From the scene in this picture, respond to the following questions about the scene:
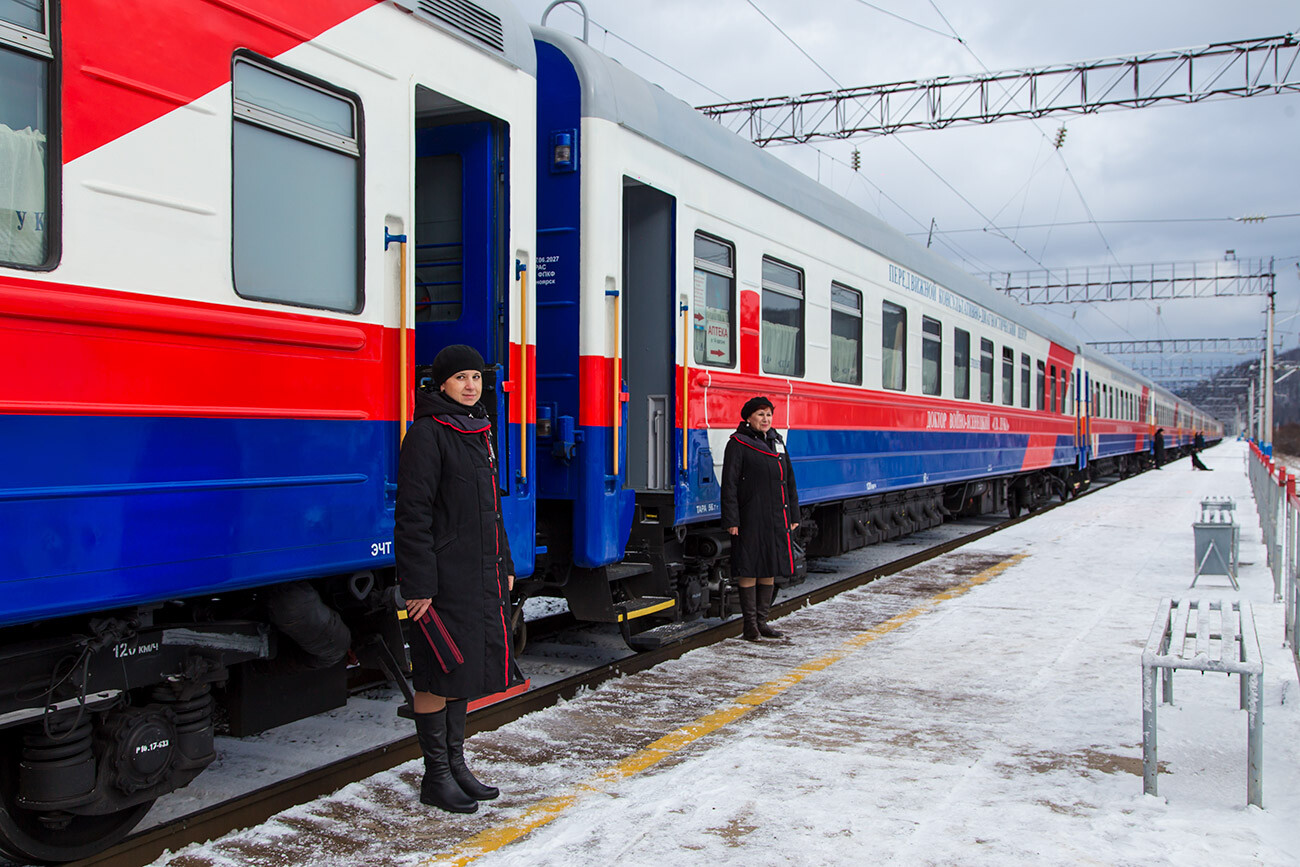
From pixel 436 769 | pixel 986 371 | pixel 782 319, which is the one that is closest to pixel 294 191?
pixel 436 769

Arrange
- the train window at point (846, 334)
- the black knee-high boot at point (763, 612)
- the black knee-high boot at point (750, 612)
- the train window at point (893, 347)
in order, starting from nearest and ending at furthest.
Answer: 1. the black knee-high boot at point (750, 612)
2. the black knee-high boot at point (763, 612)
3. the train window at point (846, 334)
4. the train window at point (893, 347)

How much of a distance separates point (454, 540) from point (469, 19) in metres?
2.49

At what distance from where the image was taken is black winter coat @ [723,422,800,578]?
748cm

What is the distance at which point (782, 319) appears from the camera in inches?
339

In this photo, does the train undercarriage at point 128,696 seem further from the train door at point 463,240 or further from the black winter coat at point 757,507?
the black winter coat at point 757,507

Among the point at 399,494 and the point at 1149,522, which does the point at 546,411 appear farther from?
the point at 1149,522

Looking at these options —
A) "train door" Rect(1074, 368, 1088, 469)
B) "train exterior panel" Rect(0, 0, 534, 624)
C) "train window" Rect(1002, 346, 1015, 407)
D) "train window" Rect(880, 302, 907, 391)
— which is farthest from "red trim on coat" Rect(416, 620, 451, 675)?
"train door" Rect(1074, 368, 1088, 469)

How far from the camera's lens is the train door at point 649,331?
7.02 meters

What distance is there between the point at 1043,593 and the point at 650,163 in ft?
18.3

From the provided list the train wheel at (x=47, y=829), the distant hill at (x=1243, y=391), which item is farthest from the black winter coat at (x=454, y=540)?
the distant hill at (x=1243, y=391)

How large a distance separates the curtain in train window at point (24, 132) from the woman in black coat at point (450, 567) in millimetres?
1414

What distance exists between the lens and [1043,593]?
984 cm

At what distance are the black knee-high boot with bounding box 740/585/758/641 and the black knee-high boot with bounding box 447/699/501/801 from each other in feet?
11.2

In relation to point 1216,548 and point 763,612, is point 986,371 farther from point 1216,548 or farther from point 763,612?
point 763,612
